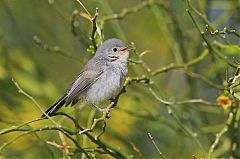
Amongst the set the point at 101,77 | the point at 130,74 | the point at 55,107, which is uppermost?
the point at 130,74

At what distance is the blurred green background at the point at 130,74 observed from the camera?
5.30 metres

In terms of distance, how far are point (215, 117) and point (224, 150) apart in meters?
1.92

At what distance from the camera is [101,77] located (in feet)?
15.1

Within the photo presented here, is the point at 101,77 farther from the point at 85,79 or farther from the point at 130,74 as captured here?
the point at 130,74

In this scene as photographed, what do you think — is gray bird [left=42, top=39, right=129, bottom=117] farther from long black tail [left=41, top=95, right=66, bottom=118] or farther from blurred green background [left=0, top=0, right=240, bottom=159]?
blurred green background [left=0, top=0, right=240, bottom=159]

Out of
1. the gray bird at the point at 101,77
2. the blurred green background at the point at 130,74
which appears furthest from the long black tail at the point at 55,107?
the blurred green background at the point at 130,74

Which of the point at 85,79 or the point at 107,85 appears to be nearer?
the point at 107,85

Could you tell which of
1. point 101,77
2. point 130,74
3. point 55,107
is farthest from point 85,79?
point 130,74

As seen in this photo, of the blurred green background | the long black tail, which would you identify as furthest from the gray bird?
the blurred green background

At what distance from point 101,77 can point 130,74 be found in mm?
1857

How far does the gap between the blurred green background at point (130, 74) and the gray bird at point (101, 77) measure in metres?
0.27

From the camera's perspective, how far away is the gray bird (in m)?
4.38

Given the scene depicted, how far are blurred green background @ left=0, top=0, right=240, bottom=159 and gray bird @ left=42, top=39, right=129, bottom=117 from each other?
269mm

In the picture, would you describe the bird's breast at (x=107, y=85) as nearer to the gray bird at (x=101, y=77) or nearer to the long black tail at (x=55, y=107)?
the gray bird at (x=101, y=77)
